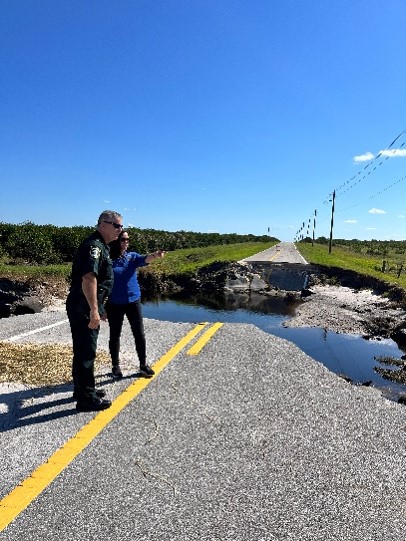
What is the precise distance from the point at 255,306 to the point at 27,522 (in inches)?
717

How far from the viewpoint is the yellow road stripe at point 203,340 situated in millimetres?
6434

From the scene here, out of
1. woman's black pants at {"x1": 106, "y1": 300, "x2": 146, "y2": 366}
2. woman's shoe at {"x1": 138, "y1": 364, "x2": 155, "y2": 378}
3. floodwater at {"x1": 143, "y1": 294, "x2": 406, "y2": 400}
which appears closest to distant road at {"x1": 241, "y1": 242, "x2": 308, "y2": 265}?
floodwater at {"x1": 143, "y1": 294, "x2": 406, "y2": 400}

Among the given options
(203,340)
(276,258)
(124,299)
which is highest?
(124,299)

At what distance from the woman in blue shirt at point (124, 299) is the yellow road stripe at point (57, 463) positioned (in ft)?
1.57

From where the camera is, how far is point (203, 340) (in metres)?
7.16

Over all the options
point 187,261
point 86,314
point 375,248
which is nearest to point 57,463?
point 86,314

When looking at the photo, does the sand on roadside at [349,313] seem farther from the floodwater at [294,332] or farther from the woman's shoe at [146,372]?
the woman's shoe at [146,372]

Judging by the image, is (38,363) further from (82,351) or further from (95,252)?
(95,252)

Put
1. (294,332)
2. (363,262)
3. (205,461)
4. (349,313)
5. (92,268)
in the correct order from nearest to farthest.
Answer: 1. (205,461)
2. (92,268)
3. (294,332)
4. (349,313)
5. (363,262)

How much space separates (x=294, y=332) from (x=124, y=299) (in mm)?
10121

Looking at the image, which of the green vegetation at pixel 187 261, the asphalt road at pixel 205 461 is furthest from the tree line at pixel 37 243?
the asphalt road at pixel 205 461

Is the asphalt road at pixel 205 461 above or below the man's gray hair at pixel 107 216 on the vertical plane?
below

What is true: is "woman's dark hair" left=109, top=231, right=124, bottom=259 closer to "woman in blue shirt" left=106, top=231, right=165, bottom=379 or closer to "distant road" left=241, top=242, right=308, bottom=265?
"woman in blue shirt" left=106, top=231, right=165, bottom=379

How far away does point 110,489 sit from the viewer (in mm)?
2783
